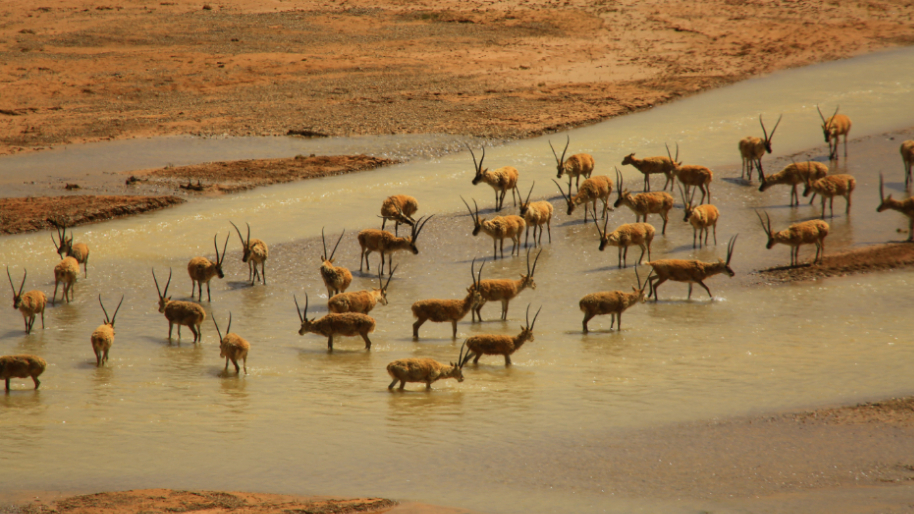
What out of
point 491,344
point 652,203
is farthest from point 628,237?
point 491,344

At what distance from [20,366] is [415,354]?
466 centimetres

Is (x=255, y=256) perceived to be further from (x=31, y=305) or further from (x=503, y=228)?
(x=503, y=228)

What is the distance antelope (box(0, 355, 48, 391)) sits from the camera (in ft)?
33.2

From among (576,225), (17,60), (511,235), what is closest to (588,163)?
(576,225)

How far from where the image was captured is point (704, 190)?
18.8 m

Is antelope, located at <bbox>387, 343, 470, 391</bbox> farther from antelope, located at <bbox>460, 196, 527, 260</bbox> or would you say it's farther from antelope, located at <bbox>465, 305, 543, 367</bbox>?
antelope, located at <bbox>460, 196, 527, 260</bbox>

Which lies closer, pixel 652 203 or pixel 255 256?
pixel 255 256

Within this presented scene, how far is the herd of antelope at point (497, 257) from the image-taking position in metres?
11.1

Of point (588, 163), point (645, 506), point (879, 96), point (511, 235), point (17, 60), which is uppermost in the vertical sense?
point (17, 60)

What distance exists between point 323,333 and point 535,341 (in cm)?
285

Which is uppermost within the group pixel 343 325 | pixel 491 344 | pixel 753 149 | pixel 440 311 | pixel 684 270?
pixel 753 149

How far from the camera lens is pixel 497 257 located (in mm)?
16625

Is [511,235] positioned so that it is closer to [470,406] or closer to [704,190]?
[704,190]

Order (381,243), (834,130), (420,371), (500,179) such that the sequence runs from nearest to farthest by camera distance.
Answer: (420,371) < (381,243) < (500,179) < (834,130)
